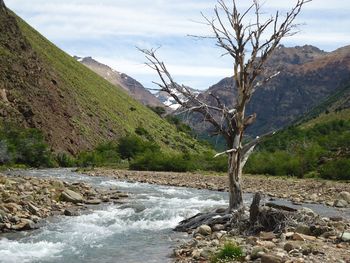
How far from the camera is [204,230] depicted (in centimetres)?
1561

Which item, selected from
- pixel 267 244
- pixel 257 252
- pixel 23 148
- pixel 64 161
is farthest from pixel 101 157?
Result: pixel 257 252

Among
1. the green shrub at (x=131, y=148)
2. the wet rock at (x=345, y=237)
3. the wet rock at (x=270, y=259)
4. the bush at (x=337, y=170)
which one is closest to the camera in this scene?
the wet rock at (x=270, y=259)

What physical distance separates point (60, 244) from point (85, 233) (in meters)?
2.05

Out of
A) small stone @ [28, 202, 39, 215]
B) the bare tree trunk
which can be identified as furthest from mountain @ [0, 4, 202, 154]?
the bare tree trunk

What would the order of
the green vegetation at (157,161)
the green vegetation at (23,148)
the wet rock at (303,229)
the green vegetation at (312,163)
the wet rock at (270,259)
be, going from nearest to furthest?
the wet rock at (270,259) → the wet rock at (303,229) → the green vegetation at (312,163) → the green vegetation at (23,148) → the green vegetation at (157,161)

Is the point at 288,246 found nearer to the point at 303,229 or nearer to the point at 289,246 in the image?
the point at 289,246

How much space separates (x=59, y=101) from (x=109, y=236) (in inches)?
2597

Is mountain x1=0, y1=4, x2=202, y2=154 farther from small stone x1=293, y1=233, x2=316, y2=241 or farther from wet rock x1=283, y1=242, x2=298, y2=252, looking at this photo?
wet rock x1=283, y1=242, x2=298, y2=252

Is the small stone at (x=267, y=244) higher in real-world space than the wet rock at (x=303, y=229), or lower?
lower

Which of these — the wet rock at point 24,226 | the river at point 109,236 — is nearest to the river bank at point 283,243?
the river at point 109,236

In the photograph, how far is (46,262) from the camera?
13.0 m

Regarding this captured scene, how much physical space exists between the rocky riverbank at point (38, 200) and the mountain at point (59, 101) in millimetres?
39176

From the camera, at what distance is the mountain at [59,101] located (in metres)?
69.0

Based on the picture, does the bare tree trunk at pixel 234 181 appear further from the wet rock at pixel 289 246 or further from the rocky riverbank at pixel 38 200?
the rocky riverbank at pixel 38 200
